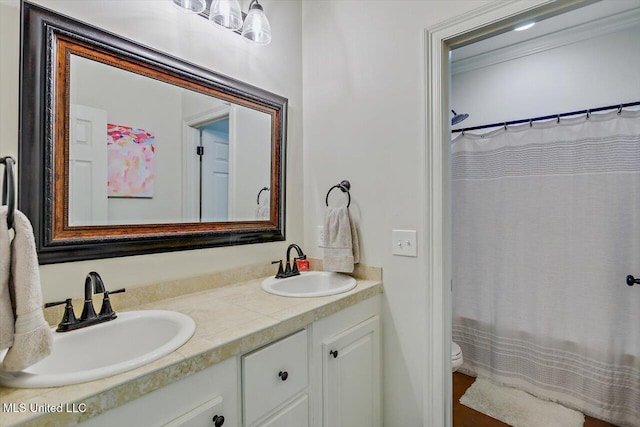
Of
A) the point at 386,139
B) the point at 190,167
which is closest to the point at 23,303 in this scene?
the point at 190,167

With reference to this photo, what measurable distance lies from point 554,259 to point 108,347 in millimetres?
2453

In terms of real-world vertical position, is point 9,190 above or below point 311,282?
above

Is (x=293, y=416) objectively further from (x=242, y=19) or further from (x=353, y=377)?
(x=242, y=19)

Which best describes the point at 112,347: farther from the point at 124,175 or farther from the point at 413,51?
the point at 413,51

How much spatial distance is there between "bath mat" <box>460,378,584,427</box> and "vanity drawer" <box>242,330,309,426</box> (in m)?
1.51

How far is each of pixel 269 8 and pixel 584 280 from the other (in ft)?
8.17

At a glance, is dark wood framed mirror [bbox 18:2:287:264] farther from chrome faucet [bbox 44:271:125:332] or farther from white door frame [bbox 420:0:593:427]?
white door frame [bbox 420:0:593:427]

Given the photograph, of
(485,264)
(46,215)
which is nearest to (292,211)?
(46,215)

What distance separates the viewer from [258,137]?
5.70ft

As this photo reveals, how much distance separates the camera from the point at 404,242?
154 centimetres

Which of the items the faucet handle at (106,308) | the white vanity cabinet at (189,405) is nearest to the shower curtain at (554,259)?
the white vanity cabinet at (189,405)

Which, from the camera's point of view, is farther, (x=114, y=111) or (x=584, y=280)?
(x=584, y=280)

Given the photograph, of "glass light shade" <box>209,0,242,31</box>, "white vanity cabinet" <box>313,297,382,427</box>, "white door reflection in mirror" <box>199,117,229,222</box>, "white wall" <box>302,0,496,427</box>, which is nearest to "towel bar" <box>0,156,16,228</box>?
"white door reflection in mirror" <box>199,117,229,222</box>

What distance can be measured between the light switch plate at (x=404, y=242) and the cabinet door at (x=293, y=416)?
765mm
